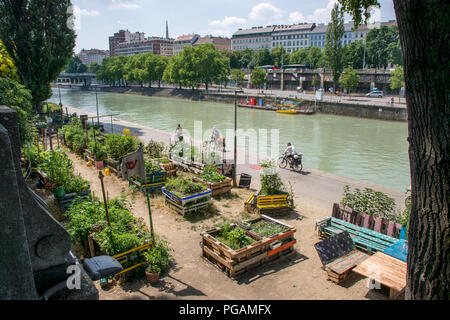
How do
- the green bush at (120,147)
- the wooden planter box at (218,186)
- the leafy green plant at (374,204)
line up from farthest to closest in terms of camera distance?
the green bush at (120,147) < the wooden planter box at (218,186) < the leafy green plant at (374,204)

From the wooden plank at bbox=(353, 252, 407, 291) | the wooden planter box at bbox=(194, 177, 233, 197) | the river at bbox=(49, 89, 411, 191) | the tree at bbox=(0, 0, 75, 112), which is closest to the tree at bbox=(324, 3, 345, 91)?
the river at bbox=(49, 89, 411, 191)

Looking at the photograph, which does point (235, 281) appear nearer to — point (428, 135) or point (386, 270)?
point (386, 270)

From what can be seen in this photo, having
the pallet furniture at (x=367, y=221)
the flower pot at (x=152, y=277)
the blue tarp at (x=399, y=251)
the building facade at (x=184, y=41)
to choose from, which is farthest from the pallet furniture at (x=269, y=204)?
the building facade at (x=184, y=41)

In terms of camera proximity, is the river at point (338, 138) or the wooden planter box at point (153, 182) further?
the river at point (338, 138)

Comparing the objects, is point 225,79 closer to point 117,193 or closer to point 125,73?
point 125,73

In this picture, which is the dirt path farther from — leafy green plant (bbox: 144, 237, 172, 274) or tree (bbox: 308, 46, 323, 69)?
tree (bbox: 308, 46, 323, 69)

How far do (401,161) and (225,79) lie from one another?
57.5 metres

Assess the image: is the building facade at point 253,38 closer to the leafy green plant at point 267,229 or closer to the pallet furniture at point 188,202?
the pallet furniture at point 188,202

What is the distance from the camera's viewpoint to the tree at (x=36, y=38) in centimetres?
2577

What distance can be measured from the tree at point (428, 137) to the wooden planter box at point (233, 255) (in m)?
4.52

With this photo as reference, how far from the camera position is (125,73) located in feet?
328

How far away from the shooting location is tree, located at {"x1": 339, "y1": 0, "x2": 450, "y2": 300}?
2475mm

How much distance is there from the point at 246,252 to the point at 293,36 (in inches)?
5379

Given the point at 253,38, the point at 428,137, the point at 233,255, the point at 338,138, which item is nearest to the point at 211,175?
the point at 233,255
